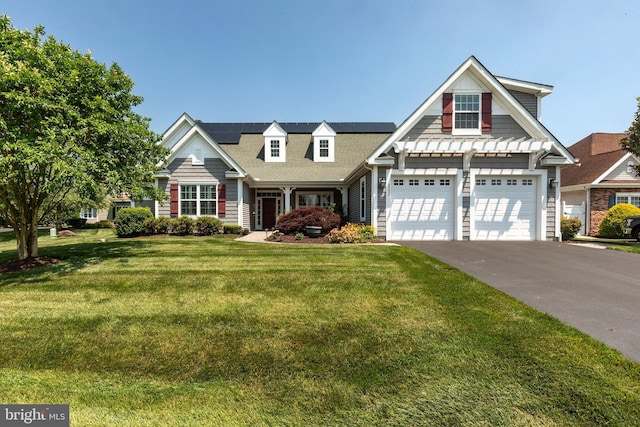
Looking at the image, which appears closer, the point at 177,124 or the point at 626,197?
the point at 626,197

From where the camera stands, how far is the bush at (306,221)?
1262 centimetres

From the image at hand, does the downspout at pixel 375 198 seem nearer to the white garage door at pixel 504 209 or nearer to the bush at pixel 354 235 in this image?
the bush at pixel 354 235

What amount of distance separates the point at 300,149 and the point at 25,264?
14857 mm

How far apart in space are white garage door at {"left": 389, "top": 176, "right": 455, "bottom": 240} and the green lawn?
21.6ft

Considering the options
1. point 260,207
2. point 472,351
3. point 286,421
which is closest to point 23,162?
point 286,421

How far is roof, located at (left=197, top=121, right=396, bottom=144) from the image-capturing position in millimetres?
20869

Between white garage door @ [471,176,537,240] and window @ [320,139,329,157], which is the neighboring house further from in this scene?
window @ [320,139,329,157]

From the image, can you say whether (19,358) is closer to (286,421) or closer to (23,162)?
(286,421)

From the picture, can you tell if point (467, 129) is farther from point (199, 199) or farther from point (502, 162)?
point (199, 199)

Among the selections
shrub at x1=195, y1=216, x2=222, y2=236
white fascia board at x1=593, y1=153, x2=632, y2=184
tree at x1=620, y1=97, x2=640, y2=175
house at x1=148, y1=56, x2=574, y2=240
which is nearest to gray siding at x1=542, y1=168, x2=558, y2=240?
house at x1=148, y1=56, x2=574, y2=240

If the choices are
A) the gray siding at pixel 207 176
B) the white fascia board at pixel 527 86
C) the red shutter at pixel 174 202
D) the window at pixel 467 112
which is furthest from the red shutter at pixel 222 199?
the white fascia board at pixel 527 86

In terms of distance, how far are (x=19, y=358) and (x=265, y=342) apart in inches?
99.1

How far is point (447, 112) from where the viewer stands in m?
11.7

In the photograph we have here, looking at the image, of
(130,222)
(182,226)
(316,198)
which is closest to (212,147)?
(182,226)
